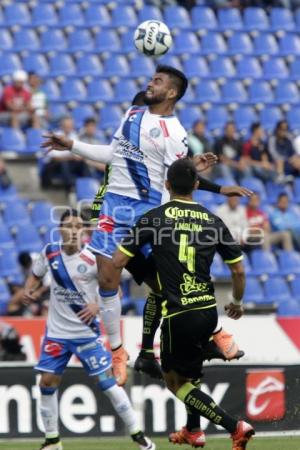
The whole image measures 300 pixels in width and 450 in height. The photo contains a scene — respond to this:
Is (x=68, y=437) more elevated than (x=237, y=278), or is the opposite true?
(x=237, y=278)

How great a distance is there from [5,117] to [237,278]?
9.92m

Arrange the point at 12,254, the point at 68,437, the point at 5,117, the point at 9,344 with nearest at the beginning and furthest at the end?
the point at 68,437, the point at 9,344, the point at 12,254, the point at 5,117

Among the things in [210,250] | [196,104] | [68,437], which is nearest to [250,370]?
[68,437]

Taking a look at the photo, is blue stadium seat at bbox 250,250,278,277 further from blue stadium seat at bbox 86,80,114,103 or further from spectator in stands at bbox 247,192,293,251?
blue stadium seat at bbox 86,80,114,103

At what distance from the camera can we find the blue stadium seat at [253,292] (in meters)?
19.0

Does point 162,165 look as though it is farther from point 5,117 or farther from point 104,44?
point 104,44

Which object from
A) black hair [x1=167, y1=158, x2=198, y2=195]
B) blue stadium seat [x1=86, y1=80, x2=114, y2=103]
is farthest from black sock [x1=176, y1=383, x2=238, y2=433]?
blue stadium seat [x1=86, y1=80, x2=114, y2=103]

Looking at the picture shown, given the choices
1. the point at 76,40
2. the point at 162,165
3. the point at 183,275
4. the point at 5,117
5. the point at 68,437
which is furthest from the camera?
the point at 76,40

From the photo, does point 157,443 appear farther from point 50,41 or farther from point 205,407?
point 50,41

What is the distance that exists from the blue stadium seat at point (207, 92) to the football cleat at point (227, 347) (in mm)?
12107

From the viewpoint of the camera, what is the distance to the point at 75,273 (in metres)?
13.0

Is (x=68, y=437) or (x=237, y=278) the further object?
(x=68, y=437)

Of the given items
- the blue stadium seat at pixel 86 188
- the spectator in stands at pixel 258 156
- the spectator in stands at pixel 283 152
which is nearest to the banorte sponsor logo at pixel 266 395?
the blue stadium seat at pixel 86 188

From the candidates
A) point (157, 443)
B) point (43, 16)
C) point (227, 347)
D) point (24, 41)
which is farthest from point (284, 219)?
point (227, 347)
